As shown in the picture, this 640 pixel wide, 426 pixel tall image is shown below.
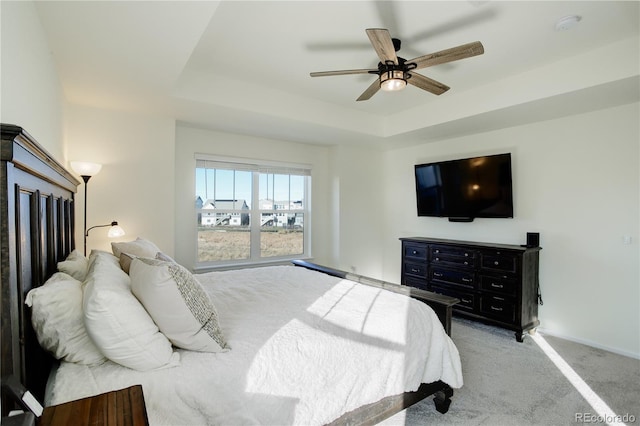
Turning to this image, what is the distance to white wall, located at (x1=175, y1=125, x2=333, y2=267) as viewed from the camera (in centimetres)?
404

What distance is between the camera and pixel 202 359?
55.4 inches

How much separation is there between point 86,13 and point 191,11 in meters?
0.59

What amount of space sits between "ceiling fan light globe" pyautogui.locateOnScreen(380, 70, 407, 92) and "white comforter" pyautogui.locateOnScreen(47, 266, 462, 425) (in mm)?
1563

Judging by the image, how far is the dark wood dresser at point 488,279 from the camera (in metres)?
3.44

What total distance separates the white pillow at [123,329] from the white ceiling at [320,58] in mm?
1513

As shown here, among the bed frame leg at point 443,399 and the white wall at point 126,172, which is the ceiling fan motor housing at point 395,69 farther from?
the white wall at point 126,172

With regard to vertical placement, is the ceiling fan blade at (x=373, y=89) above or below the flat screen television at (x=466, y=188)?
above

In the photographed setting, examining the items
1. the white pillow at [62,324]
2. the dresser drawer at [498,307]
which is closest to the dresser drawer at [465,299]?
the dresser drawer at [498,307]

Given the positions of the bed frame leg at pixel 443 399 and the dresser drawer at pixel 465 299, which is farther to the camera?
the dresser drawer at pixel 465 299

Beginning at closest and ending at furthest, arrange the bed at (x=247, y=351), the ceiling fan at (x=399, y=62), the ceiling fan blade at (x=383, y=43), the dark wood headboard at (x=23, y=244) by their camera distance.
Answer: the dark wood headboard at (x=23, y=244) → the bed at (x=247, y=351) → the ceiling fan blade at (x=383, y=43) → the ceiling fan at (x=399, y=62)

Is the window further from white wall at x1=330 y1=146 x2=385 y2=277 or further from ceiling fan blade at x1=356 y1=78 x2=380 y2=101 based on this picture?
ceiling fan blade at x1=356 y1=78 x2=380 y2=101

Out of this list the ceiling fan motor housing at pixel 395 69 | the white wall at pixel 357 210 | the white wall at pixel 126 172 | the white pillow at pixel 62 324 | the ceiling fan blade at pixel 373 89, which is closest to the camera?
the white pillow at pixel 62 324

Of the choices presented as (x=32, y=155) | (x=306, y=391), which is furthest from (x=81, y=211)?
(x=306, y=391)

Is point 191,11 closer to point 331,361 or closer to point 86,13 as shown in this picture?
point 86,13
